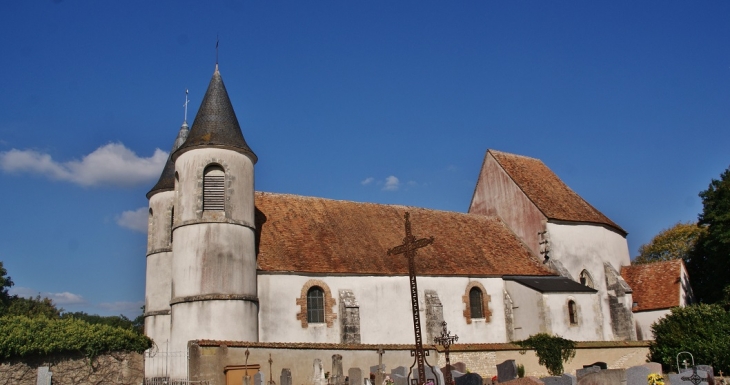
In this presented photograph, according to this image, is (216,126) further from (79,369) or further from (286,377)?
(286,377)

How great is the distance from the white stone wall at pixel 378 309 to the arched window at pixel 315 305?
0.98 feet

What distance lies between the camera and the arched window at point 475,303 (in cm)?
2650

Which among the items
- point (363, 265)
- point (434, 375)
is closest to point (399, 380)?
point (434, 375)

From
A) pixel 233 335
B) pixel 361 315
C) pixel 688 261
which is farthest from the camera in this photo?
pixel 688 261

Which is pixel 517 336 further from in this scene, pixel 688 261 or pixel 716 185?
pixel 688 261

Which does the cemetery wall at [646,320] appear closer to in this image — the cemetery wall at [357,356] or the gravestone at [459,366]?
the cemetery wall at [357,356]

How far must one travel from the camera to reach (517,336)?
85.9 ft

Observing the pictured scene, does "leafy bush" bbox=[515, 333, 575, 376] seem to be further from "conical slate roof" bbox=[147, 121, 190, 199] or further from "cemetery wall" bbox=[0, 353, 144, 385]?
"conical slate roof" bbox=[147, 121, 190, 199]

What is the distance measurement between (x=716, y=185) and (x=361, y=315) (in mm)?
18030

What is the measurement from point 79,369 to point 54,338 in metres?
1.20

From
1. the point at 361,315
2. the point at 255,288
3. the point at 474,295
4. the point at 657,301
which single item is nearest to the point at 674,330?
the point at 657,301

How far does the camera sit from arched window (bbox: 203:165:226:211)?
22.4 meters

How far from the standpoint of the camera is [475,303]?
26.7 meters

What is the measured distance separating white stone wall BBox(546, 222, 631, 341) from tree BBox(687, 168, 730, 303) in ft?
13.6
